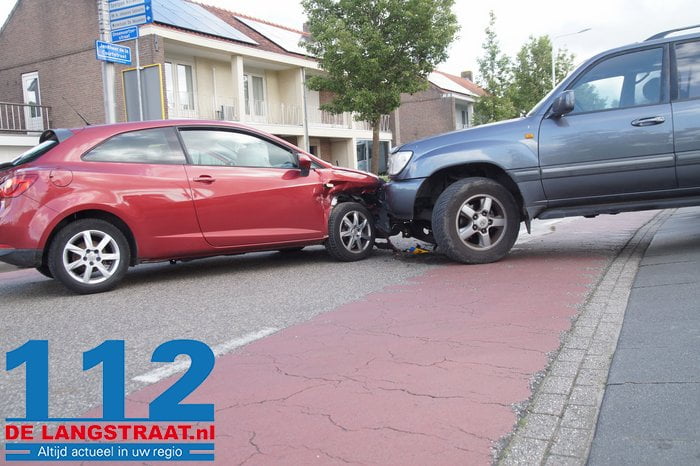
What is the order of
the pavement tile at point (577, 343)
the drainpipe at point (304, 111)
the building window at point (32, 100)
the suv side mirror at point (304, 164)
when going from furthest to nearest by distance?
the drainpipe at point (304, 111) < the building window at point (32, 100) < the suv side mirror at point (304, 164) < the pavement tile at point (577, 343)

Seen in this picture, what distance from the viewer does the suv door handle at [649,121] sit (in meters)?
6.45

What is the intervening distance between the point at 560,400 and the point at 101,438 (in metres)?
2.06

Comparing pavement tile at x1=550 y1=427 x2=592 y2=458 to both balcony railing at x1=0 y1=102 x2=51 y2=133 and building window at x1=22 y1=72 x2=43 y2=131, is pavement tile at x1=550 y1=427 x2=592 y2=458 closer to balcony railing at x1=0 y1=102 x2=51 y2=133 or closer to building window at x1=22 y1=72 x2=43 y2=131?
balcony railing at x1=0 y1=102 x2=51 y2=133

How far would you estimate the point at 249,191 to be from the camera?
6785 mm

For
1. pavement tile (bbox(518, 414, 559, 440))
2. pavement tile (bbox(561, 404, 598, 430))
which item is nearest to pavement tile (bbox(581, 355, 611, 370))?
pavement tile (bbox(561, 404, 598, 430))

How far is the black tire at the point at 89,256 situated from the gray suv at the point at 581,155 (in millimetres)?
2853

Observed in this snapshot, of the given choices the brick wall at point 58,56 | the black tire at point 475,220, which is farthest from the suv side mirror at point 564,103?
the brick wall at point 58,56

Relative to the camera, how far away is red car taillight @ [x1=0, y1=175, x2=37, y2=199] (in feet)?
19.0

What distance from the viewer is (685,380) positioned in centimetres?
321

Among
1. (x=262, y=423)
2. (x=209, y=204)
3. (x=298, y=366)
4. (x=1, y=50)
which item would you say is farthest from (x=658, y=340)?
(x=1, y=50)

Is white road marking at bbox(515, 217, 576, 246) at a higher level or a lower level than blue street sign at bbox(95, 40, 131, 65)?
lower

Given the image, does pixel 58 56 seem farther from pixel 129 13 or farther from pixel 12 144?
pixel 129 13

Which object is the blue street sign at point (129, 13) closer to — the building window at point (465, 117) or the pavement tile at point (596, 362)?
the pavement tile at point (596, 362)

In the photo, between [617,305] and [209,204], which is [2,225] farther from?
[617,305]
